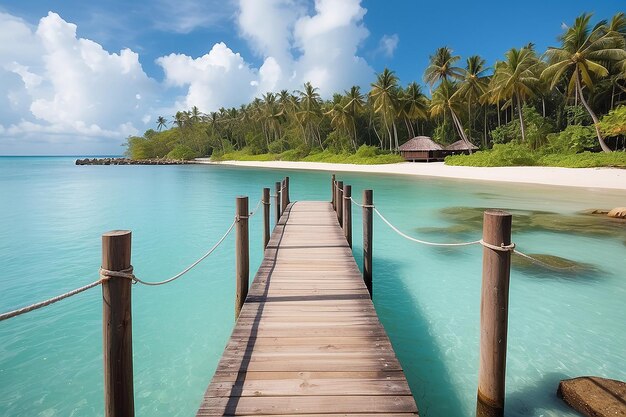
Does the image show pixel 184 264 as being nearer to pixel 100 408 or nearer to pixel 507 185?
pixel 100 408

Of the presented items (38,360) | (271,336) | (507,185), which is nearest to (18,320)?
(38,360)

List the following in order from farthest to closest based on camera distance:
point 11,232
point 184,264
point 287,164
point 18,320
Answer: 1. point 287,164
2. point 11,232
3. point 184,264
4. point 18,320

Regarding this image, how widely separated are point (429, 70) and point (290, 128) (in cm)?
3084

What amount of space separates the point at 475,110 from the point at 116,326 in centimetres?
5727

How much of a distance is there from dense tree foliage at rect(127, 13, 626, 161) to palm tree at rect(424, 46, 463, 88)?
0.12 m

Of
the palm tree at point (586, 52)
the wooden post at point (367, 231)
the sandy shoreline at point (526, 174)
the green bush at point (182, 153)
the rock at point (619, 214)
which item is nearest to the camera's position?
the wooden post at point (367, 231)

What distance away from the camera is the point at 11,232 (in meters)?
Answer: 14.2

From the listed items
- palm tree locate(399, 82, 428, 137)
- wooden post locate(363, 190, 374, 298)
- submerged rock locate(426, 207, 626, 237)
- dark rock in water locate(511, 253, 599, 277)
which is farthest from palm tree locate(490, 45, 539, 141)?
wooden post locate(363, 190, 374, 298)

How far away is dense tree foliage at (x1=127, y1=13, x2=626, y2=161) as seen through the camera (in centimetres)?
3119

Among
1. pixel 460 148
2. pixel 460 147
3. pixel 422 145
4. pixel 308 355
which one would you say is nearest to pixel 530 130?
pixel 460 148

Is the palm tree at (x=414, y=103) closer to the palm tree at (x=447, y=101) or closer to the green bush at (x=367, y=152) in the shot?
the palm tree at (x=447, y=101)

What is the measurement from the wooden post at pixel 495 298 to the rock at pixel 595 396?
1216 millimetres

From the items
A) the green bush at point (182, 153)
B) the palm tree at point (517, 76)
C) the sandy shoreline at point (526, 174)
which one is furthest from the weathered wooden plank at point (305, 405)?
the green bush at point (182, 153)

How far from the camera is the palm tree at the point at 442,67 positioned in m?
45.1
